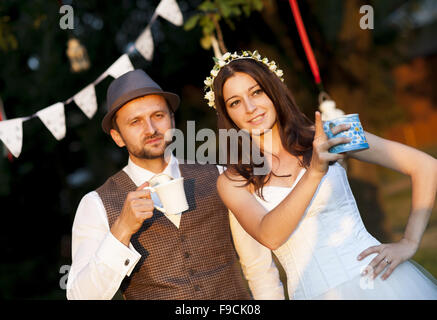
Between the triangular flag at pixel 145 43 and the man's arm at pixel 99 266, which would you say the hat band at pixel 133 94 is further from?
the triangular flag at pixel 145 43

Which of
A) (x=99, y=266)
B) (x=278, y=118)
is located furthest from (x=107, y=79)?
(x=99, y=266)

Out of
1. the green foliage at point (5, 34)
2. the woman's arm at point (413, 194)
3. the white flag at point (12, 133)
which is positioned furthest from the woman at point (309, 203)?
the green foliage at point (5, 34)

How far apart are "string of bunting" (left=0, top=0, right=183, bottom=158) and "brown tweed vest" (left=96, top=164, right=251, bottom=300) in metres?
0.86

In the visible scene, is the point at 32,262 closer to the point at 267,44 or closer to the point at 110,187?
the point at 267,44

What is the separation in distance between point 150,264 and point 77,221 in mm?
453

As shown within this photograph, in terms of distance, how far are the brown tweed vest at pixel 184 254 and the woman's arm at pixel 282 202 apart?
0.29m

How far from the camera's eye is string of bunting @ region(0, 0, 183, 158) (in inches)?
125

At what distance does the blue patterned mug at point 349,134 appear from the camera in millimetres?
1851

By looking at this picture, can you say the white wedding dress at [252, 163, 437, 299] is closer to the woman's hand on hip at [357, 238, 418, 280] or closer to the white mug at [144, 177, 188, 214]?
the woman's hand on hip at [357, 238, 418, 280]

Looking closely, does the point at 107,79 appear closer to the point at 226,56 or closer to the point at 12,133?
the point at 12,133

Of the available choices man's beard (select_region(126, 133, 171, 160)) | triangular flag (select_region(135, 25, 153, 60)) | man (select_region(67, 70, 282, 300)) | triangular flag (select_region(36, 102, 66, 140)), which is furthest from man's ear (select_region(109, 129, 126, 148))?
triangular flag (select_region(135, 25, 153, 60))

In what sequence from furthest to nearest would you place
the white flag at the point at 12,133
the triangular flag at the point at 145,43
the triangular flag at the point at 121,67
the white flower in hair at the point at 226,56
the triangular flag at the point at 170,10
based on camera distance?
the triangular flag at the point at 145,43 < the triangular flag at the point at 170,10 < the triangular flag at the point at 121,67 < the white flag at the point at 12,133 < the white flower in hair at the point at 226,56

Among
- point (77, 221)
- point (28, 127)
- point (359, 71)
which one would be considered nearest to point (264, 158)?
point (77, 221)

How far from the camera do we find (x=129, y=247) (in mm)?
2283
